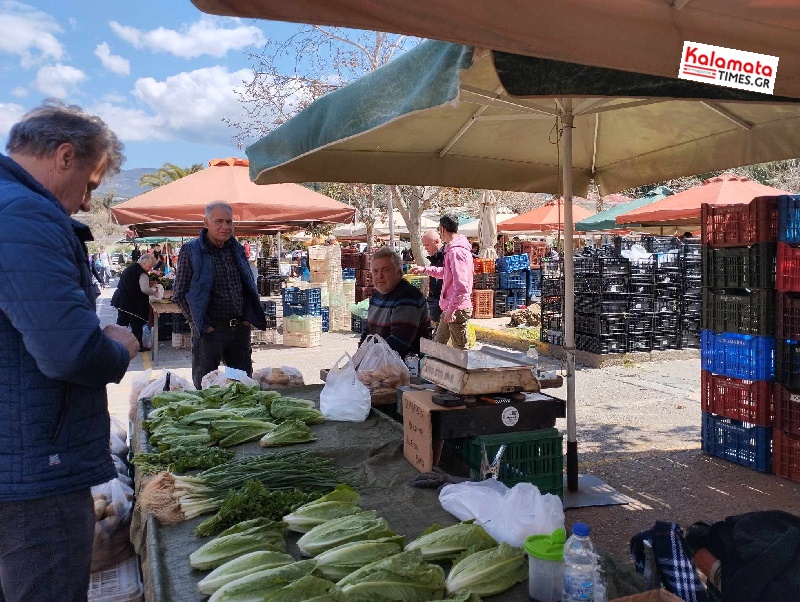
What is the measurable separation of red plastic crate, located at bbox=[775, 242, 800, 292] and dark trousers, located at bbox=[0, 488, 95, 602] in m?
5.39

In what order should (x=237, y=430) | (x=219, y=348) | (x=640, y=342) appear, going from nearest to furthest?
(x=237, y=430)
(x=219, y=348)
(x=640, y=342)

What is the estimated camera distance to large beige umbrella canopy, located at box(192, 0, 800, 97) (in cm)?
184

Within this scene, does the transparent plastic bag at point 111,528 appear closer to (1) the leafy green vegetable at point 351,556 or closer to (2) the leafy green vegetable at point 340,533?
(2) the leafy green vegetable at point 340,533

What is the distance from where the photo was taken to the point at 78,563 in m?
2.25

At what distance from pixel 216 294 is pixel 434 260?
5.86 m

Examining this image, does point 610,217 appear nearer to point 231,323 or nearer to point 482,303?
point 482,303

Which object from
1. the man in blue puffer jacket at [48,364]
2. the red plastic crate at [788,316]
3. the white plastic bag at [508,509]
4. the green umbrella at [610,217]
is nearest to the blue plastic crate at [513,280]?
the green umbrella at [610,217]

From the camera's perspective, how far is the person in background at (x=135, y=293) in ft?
40.0

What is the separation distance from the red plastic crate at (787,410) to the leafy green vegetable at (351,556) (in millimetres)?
4460

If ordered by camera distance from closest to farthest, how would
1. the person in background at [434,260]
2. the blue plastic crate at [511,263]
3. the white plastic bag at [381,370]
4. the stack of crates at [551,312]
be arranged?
the white plastic bag at [381,370]
the person in background at [434,260]
the stack of crates at [551,312]
the blue plastic crate at [511,263]

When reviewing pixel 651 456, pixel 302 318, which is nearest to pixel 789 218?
pixel 651 456

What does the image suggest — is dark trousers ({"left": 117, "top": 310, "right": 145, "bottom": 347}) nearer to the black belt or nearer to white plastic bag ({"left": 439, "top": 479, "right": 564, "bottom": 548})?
the black belt

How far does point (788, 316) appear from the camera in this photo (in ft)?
17.8

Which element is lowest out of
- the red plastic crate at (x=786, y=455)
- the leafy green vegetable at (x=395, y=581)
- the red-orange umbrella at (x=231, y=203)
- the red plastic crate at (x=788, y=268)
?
the red plastic crate at (x=786, y=455)
